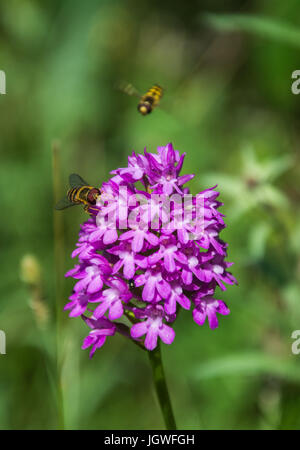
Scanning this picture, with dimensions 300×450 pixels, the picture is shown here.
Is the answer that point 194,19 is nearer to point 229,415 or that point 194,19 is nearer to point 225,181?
point 225,181

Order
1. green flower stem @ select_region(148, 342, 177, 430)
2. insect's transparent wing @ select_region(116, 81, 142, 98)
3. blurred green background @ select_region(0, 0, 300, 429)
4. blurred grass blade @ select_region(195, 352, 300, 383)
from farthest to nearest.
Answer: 1. blurred green background @ select_region(0, 0, 300, 429)
2. blurred grass blade @ select_region(195, 352, 300, 383)
3. insect's transparent wing @ select_region(116, 81, 142, 98)
4. green flower stem @ select_region(148, 342, 177, 430)

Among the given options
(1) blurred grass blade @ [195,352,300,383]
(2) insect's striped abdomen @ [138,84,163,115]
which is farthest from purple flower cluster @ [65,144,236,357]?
(1) blurred grass blade @ [195,352,300,383]

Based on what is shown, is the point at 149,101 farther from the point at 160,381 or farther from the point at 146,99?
the point at 160,381

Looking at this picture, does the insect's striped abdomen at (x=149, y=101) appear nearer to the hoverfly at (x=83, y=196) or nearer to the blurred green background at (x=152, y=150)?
the blurred green background at (x=152, y=150)

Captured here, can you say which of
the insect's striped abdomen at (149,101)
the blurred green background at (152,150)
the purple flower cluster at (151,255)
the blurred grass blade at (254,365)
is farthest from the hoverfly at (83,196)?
the blurred grass blade at (254,365)

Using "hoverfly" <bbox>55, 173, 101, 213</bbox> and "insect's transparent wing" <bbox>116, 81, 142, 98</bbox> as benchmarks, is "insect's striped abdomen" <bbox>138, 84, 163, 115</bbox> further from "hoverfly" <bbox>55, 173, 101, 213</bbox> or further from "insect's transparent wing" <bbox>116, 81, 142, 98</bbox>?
"hoverfly" <bbox>55, 173, 101, 213</bbox>

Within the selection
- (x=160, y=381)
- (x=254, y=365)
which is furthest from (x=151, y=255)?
(x=254, y=365)

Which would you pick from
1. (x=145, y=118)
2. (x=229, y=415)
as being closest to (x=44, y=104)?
(x=145, y=118)
